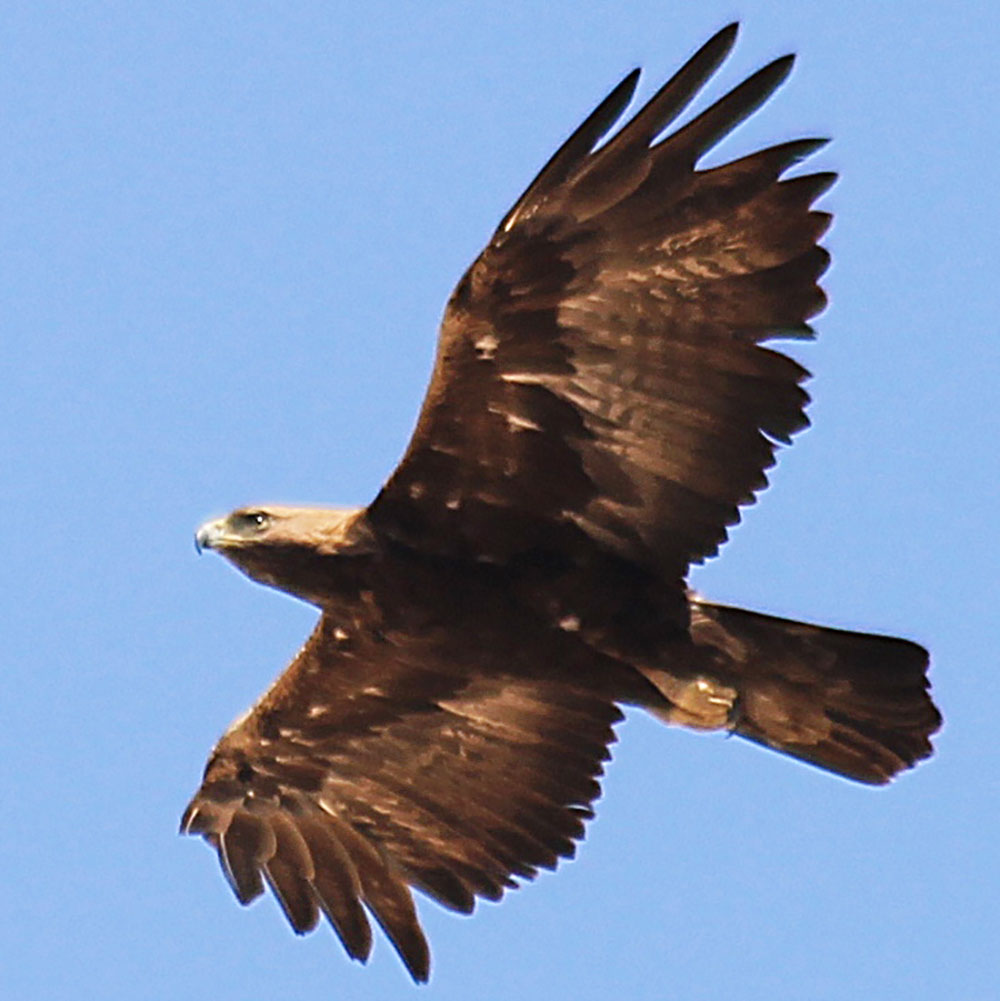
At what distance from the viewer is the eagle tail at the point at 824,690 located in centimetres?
1305

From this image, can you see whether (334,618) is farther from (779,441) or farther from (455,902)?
(779,441)

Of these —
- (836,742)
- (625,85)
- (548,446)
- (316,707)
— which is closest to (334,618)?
A: (316,707)

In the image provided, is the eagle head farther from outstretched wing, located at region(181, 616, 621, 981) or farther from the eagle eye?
outstretched wing, located at region(181, 616, 621, 981)

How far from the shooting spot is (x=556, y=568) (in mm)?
12914

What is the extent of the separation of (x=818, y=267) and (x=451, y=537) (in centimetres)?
216

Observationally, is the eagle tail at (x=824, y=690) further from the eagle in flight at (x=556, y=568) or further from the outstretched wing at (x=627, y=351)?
the outstretched wing at (x=627, y=351)

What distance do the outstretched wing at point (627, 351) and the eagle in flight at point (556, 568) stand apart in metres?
0.01

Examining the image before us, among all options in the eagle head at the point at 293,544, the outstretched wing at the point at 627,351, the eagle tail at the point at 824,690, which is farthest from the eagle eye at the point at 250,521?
the eagle tail at the point at 824,690

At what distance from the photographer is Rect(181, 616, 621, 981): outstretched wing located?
14188 mm

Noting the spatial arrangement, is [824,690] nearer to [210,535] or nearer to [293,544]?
[293,544]

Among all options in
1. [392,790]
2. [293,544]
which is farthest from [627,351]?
[392,790]

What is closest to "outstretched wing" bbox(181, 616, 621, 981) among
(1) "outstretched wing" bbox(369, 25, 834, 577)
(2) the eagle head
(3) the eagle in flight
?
(3) the eagle in flight

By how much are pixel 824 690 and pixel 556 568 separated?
1457 mm

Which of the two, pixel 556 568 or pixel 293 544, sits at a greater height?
pixel 556 568
